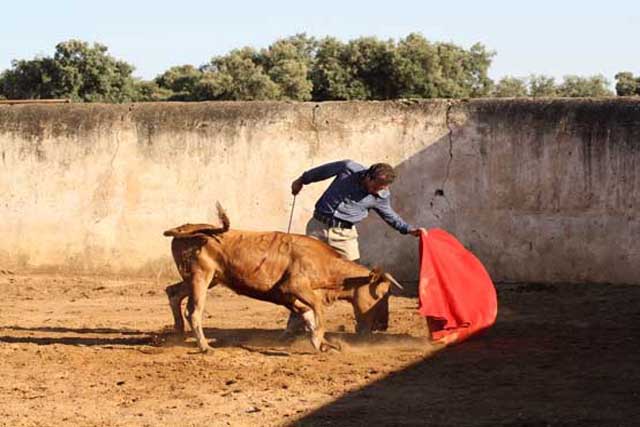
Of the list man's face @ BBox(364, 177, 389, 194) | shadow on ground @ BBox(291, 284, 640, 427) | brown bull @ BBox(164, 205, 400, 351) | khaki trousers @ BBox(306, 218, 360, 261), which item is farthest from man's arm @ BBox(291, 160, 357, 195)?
shadow on ground @ BBox(291, 284, 640, 427)

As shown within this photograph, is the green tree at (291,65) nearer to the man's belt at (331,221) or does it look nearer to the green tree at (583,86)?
the green tree at (583,86)

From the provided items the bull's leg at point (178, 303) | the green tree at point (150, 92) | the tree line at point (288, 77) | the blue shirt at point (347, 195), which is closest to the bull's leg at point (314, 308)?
the blue shirt at point (347, 195)

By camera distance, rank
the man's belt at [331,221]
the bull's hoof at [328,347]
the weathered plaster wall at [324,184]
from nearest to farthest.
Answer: the bull's hoof at [328,347]
the man's belt at [331,221]
the weathered plaster wall at [324,184]

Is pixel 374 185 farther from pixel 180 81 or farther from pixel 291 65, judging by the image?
pixel 180 81

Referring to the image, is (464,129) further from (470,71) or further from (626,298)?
(470,71)

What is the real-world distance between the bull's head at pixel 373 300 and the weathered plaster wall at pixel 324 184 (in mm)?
4324

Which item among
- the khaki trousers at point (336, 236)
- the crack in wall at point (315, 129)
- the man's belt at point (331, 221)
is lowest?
the khaki trousers at point (336, 236)

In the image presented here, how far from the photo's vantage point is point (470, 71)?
152ft

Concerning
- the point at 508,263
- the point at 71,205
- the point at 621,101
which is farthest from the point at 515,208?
the point at 71,205

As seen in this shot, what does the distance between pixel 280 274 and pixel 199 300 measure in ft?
2.35

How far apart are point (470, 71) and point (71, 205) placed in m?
31.8

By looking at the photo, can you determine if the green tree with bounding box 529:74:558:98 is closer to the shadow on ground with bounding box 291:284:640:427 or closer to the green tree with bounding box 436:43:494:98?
the green tree with bounding box 436:43:494:98

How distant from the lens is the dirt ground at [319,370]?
8.26 meters

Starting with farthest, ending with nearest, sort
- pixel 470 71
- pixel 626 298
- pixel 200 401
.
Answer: pixel 470 71, pixel 626 298, pixel 200 401
